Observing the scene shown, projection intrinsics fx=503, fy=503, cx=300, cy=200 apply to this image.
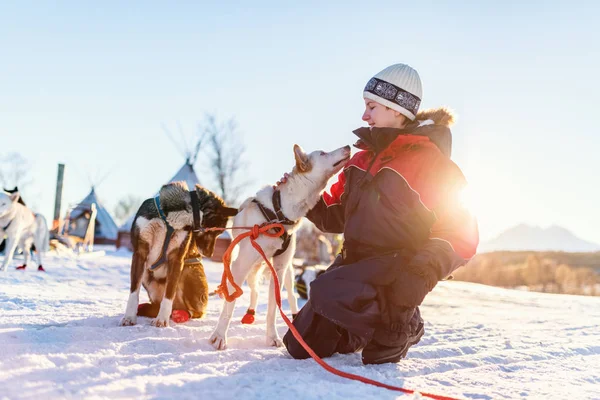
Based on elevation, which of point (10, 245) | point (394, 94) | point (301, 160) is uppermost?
point (394, 94)

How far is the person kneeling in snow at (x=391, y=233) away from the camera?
2.54 m

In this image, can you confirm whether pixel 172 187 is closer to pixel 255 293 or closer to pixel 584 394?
pixel 255 293

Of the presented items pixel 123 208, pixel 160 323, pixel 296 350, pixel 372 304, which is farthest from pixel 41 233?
pixel 123 208

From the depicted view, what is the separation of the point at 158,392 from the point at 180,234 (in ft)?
6.44

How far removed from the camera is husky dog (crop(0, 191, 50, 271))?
770 cm

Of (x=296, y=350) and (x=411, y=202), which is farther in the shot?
(x=411, y=202)

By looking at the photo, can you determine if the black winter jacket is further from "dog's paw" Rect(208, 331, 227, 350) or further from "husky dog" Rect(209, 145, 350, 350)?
"dog's paw" Rect(208, 331, 227, 350)

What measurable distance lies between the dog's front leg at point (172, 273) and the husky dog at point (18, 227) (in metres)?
5.30

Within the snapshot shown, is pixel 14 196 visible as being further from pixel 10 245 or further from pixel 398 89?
pixel 398 89

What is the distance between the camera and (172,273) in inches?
141

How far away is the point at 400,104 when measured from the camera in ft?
9.93

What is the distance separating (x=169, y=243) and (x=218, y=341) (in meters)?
1.00

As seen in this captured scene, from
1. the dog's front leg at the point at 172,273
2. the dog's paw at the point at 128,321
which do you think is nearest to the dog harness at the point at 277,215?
the dog's front leg at the point at 172,273

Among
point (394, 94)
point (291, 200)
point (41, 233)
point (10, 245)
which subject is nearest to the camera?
point (394, 94)
